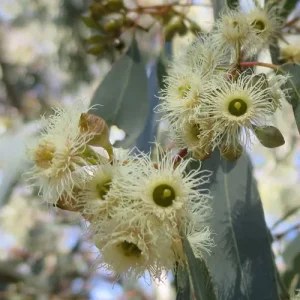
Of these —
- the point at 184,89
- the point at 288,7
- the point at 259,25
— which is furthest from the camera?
the point at 288,7

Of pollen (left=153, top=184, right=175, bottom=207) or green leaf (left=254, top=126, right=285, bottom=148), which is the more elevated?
green leaf (left=254, top=126, right=285, bottom=148)

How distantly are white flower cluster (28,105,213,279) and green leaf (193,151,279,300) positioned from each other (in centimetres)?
6

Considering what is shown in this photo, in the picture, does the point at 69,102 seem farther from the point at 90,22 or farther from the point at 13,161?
the point at 13,161

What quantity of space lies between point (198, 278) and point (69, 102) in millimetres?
512

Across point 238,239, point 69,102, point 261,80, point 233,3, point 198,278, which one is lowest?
point 198,278

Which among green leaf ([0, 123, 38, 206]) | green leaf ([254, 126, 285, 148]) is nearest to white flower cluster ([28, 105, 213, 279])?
green leaf ([254, 126, 285, 148])

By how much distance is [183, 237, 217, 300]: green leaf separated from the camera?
722 millimetres

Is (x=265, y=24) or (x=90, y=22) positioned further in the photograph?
(x=90, y=22)

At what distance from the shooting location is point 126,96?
130 centimetres

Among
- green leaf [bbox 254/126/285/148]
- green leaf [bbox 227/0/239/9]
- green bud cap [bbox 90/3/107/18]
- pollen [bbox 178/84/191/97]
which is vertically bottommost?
green leaf [bbox 254/126/285/148]

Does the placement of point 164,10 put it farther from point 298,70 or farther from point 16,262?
point 16,262

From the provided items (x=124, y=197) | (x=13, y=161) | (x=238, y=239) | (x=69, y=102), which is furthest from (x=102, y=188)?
(x=13, y=161)

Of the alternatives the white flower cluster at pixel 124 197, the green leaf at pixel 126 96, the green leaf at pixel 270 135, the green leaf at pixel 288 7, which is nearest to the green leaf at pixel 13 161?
the green leaf at pixel 126 96

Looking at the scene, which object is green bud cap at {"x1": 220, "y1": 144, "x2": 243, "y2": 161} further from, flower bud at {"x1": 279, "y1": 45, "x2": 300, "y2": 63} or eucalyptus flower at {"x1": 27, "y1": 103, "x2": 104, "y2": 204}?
flower bud at {"x1": 279, "y1": 45, "x2": 300, "y2": 63}
